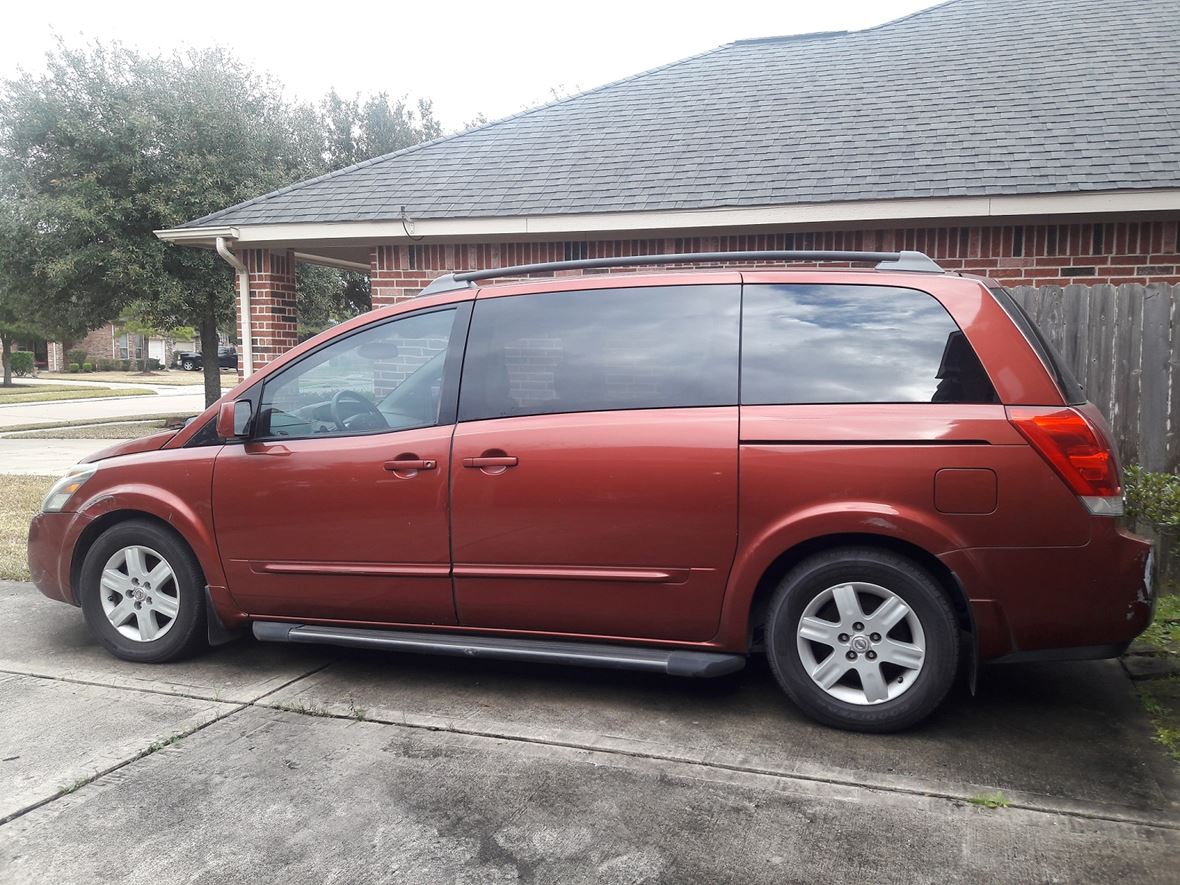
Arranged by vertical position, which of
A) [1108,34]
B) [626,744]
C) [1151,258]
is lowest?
[626,744]

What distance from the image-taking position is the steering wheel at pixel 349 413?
15.1 ft

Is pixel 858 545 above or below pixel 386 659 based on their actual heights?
above

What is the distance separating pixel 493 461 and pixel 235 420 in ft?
4.12

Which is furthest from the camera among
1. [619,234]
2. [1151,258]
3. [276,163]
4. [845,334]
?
[276,163]

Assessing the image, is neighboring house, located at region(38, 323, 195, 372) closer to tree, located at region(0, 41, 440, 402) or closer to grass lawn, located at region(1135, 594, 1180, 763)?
tree, located at region(0, 41, 440, 402)

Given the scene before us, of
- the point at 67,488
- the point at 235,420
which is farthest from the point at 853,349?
the point at 67,488

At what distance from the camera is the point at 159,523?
479cm

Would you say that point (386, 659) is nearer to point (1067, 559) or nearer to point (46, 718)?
point (46, 718)

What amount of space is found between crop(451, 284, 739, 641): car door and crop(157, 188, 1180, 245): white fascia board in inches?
175

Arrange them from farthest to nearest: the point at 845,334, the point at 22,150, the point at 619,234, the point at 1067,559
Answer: the point at 22,150 < the point at 619,234 < the point at 845,334 < the point at 1067,559

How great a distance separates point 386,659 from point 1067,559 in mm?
3077

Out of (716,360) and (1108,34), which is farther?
(1108,34)

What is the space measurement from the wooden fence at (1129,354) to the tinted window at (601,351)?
366 centimetres

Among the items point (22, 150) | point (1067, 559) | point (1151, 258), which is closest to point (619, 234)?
point (1151, 258)
